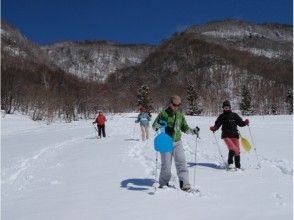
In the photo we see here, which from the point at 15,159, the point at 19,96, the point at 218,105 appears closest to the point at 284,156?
the point at 15,159

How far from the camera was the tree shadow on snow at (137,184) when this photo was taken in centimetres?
970

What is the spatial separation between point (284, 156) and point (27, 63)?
166997 millimetres

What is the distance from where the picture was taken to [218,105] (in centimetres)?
13075

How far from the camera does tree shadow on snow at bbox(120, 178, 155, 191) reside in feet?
31.8

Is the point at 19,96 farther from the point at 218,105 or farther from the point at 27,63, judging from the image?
the point at 27,63

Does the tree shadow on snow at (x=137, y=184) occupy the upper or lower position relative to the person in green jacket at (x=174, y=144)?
lower

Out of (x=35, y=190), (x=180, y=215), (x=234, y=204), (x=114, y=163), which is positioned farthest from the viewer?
(x=114, y=163)

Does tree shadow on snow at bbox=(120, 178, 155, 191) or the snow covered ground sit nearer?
the snow covered ground

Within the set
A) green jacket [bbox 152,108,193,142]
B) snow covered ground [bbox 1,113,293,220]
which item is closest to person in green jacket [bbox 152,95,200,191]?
green jacket [bbox 152,108,193,142]

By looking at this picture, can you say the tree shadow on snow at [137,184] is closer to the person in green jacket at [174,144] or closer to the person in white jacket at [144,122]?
the person in green jacket at [174,144]

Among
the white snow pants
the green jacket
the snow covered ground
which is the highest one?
the green jacket

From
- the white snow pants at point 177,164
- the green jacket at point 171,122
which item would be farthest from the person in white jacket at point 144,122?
the white snow pants at point 177,164

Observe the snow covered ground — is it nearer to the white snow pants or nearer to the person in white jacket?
the white snow pants

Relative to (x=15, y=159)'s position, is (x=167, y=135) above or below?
above
